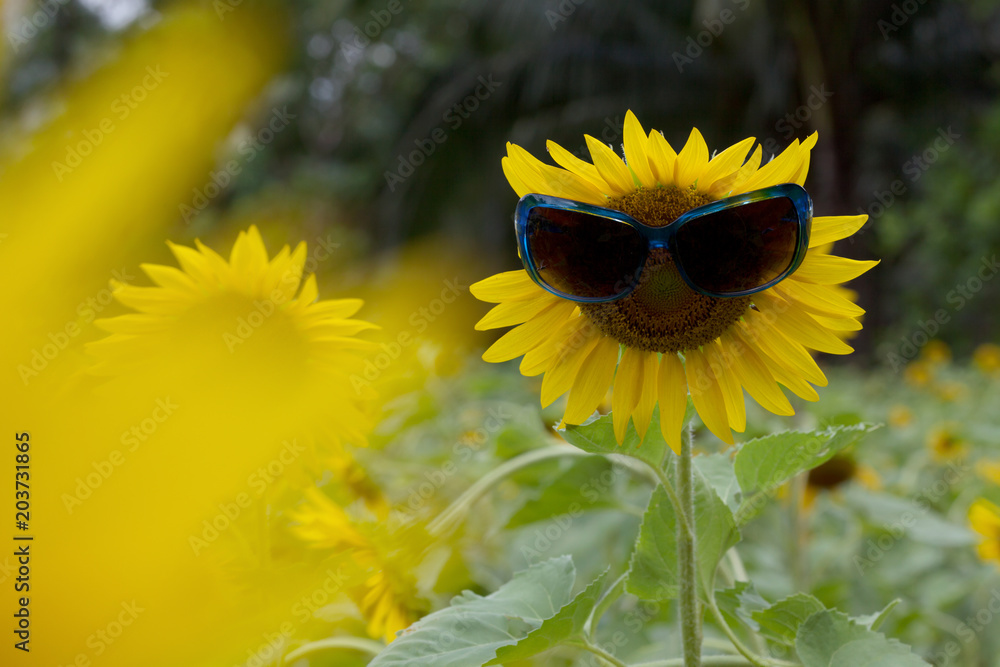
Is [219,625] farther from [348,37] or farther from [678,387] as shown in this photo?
[348,37]

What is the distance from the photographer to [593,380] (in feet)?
1.67

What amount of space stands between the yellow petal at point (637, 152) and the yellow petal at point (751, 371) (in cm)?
12

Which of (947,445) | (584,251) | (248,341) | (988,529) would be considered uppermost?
(248,341)

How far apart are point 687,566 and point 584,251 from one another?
0.22m

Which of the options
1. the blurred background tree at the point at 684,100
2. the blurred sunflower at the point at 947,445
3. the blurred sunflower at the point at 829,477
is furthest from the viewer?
the blurred background tree at the point at 684,100

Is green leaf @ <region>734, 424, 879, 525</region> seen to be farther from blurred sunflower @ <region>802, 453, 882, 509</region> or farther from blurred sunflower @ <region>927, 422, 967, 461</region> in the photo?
blurred sunflower @ <region>927, 422, 967, 461</region>

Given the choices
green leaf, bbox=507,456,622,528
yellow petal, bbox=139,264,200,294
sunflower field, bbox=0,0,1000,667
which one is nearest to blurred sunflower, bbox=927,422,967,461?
sunflower field, bbox=0,0,1000,667

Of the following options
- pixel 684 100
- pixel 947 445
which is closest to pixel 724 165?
pixel 947 445

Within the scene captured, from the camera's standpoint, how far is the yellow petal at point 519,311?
0.52 meters

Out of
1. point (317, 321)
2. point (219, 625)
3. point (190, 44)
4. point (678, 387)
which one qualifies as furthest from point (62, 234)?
point (190, 44)

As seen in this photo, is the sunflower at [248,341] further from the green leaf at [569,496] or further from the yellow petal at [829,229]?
the yellow petal at [829,229]

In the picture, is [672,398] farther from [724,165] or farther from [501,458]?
[501,458]

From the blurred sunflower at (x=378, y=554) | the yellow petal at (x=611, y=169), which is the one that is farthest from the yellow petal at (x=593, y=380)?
the blurred sunflower at (x=378, y=554)

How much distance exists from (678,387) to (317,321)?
292mm
